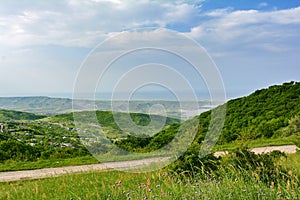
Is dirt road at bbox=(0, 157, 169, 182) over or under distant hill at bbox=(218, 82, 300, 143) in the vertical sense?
under

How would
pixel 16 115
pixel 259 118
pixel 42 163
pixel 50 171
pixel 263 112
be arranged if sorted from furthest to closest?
pixel 16 115 → pixel 263 112 → pixel 259 118 → pixel 42 163 → pixel 50 171

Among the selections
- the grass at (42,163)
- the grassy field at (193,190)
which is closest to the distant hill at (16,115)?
the grass at (42,163)

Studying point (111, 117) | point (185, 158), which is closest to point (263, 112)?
point (111, 117)

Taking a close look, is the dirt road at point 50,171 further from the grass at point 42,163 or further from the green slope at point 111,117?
the green slope at point 111,117

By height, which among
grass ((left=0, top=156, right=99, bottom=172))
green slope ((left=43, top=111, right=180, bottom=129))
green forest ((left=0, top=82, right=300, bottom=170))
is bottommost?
grass ((left=0, top=156, right=99, bottom=172))

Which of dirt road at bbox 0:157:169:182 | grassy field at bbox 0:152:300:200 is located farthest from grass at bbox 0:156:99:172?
grassy field at bbox 0:152:300:200

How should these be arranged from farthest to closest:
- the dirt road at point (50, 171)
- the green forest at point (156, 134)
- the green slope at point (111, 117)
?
the green forest at point (156, 134)
the green slope at point (111, 117)
the dirt road at point (50, 171)

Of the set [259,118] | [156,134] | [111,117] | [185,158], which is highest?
[111,117]

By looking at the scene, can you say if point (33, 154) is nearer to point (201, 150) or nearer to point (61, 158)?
point (61, 158)

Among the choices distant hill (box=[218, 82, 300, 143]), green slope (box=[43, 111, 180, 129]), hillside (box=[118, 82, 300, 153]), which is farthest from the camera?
distant hill (box=[218, 82, 300, 143])

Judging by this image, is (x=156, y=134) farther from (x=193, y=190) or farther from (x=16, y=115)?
(x=16, y=115)

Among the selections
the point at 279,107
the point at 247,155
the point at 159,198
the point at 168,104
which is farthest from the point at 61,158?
the point at 279,107

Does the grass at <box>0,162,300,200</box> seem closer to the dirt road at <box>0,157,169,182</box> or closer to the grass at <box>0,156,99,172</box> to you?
the dirt road at <box>0,157,169,182</box>

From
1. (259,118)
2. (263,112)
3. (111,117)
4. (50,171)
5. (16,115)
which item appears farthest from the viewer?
(16,115)
